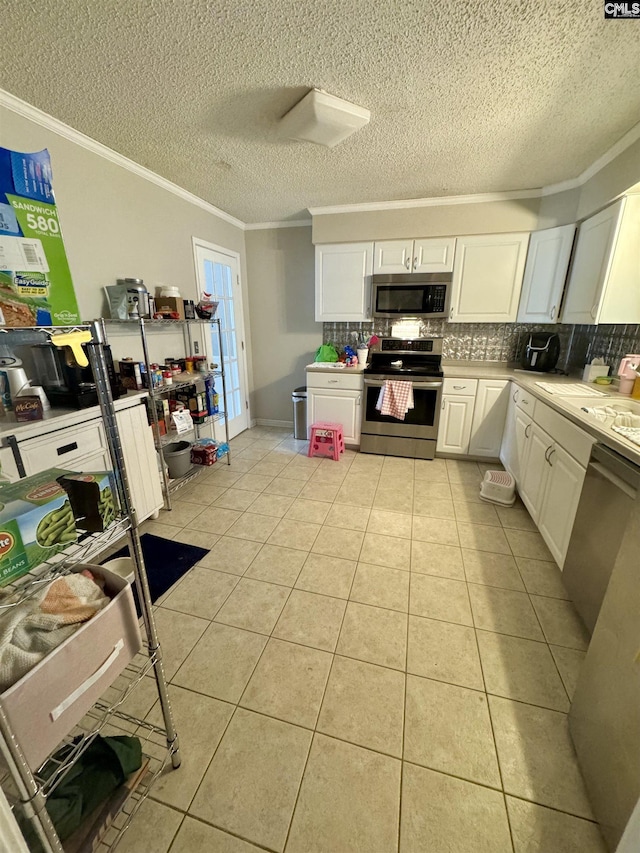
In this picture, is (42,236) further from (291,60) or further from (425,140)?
(425,140)

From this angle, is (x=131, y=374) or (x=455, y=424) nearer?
(x=131, y=374)

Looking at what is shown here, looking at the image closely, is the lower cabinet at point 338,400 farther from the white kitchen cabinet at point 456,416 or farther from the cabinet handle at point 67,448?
the cabinet handle at point 67,448

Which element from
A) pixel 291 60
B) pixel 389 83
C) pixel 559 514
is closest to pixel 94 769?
pixel 559 514

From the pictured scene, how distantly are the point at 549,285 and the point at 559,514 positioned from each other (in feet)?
6.91

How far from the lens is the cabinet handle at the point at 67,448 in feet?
5.52

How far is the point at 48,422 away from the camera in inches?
63.1

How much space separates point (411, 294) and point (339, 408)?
1.32 meters

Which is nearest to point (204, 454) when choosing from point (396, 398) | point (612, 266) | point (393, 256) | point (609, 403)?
point (396, 398)

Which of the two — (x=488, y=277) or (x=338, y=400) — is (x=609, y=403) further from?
(x=338, y=400)

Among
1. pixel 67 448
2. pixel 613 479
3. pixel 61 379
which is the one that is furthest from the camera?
pixel 61 379

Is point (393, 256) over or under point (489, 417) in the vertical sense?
over

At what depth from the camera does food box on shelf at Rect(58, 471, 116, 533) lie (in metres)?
0.79

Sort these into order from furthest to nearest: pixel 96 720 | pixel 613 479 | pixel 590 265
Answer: pixel 590 265
pixel 613 479
pixel 96 720

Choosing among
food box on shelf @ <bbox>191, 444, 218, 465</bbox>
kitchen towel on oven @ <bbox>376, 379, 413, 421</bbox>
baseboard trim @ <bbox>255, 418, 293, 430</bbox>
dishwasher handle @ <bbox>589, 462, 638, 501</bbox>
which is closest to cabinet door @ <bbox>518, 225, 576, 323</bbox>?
kitchen towel on oven @ <bbox>376, 379, 413, 421</bbox>
